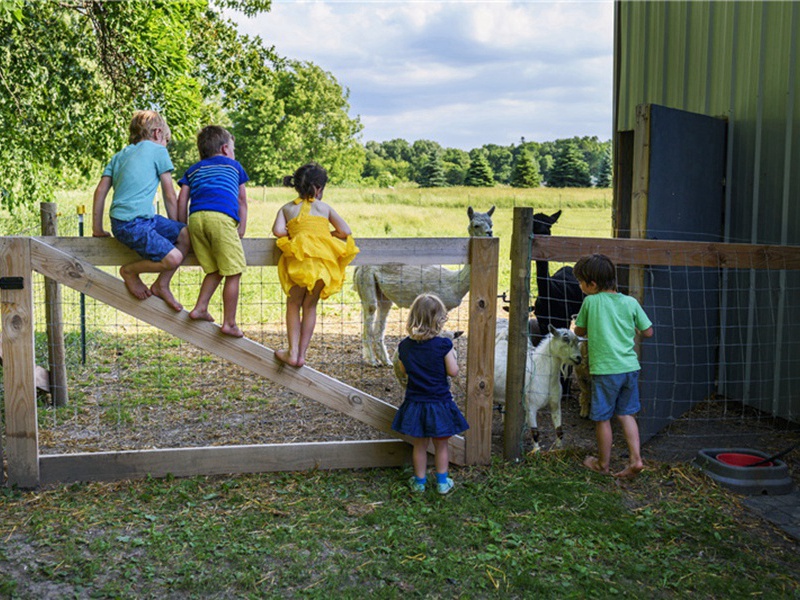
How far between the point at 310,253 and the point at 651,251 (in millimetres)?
2528

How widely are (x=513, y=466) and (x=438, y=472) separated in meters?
0.74

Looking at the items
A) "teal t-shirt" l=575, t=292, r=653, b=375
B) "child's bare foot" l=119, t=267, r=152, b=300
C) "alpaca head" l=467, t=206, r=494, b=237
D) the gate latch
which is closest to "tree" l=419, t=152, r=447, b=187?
"alpaca head" l=467, t=206, r=494, b=237

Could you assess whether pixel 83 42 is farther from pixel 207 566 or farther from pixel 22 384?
pixel 207 566

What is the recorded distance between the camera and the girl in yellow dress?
4.89m

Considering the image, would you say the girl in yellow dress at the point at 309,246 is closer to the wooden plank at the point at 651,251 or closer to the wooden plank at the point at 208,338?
the wooden plank at the point at 208,338

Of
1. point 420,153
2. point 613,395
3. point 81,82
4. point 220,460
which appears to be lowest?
point 220,460

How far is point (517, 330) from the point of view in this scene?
5531 mm

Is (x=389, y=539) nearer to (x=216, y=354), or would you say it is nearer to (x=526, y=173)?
(x=216, y=354)

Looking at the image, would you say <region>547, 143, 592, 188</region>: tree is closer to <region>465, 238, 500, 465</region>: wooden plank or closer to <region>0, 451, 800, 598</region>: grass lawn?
<region>465, 238, 500, 465</region>: wooden plank

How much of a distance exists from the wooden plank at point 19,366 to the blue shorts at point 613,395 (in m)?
3.78

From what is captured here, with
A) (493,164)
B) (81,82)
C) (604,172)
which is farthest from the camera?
(493,164)

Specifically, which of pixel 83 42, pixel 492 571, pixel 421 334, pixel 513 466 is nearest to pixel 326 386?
pixel 421 334

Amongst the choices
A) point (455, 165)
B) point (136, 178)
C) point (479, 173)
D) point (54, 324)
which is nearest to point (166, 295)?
point (136, 178)

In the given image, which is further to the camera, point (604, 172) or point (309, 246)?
point (604, 172)
